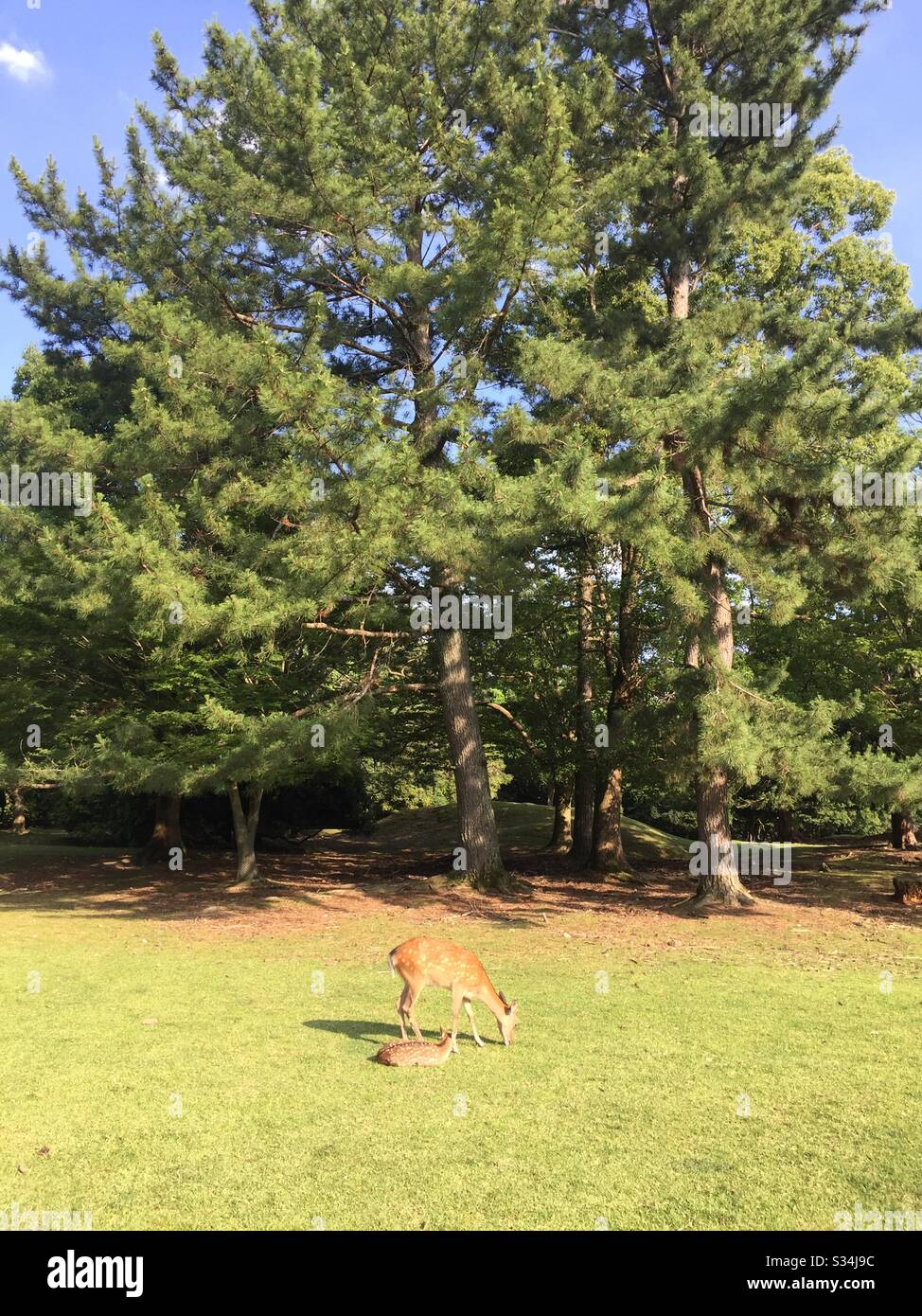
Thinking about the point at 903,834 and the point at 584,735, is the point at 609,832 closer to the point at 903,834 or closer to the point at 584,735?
the point at 584,735

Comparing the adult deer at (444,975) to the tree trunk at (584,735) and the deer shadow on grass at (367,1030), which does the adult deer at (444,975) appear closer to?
the deer shadow on grass at (367,1030)

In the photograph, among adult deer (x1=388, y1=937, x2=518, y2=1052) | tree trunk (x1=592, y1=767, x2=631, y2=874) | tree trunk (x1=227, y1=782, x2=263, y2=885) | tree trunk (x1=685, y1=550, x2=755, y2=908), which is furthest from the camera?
tree trunk (x1=592, y1=767, x2=631, y2=874)

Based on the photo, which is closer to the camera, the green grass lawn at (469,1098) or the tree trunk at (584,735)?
the green grass lawn at (469,1098)

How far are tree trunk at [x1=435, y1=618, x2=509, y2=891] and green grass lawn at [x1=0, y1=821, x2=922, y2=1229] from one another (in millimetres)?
6581

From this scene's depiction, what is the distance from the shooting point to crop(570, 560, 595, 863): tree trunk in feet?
68.8

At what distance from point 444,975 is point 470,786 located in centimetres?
1116

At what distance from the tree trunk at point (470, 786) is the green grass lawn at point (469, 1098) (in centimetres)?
658

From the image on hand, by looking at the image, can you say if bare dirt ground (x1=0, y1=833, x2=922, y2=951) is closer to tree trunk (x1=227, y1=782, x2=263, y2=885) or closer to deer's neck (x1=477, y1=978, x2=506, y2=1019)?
tree trunk (x1=227, y1=782, x2=263, y2=885)

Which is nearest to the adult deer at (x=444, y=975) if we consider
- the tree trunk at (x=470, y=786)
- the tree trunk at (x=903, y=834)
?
the tree trunk at (x=470, y=786)

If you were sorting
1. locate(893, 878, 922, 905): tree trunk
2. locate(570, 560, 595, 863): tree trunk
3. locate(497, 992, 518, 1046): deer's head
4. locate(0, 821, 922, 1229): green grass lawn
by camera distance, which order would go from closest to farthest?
locate(0, 821, 922, 1229): green grass lawn → locate(497, 992, 518, 1046): deer's head → locate(893, 878, 922, 905): tree trunk → locate(570, 560, 595, 863): tree trunk

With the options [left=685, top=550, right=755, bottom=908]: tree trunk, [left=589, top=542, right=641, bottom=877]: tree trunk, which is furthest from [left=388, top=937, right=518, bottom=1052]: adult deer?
[left=589, top=542, right=641, bottom=877]: tree trunk

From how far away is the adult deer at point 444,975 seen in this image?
7.24 meters

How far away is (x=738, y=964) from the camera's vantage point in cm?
1150
